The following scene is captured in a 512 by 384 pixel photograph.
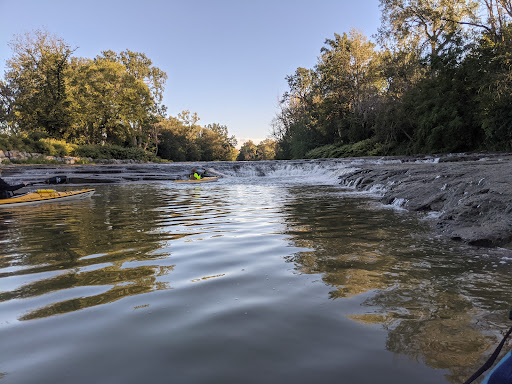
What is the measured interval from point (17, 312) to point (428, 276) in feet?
10.9

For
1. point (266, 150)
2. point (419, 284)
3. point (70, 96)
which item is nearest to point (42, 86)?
point (70, 96)

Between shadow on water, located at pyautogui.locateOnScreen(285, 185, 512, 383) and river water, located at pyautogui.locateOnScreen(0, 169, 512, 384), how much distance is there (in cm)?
1

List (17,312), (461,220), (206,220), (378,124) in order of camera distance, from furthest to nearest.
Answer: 1. (378,124)
2. (206,220)
3. (461,220)
4. (17,312)

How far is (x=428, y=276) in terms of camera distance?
2975 millimetres

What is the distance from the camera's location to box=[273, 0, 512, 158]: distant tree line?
65.4ft

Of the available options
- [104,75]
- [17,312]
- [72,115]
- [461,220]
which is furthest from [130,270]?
[104,75]

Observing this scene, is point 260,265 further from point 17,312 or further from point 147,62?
point 147,62

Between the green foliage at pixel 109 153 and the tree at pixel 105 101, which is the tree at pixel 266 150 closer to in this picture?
the tree at pixel 105 101

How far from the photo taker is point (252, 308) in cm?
240

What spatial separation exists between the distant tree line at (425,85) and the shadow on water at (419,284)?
19067mm

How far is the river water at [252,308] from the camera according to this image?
1.69 metres

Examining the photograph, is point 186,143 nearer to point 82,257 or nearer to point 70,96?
point 70,96

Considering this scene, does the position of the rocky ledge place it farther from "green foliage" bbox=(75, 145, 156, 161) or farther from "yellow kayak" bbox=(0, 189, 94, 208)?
"green foliage" bbox=(75, 145, 156, 161)

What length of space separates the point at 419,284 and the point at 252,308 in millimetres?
1444
